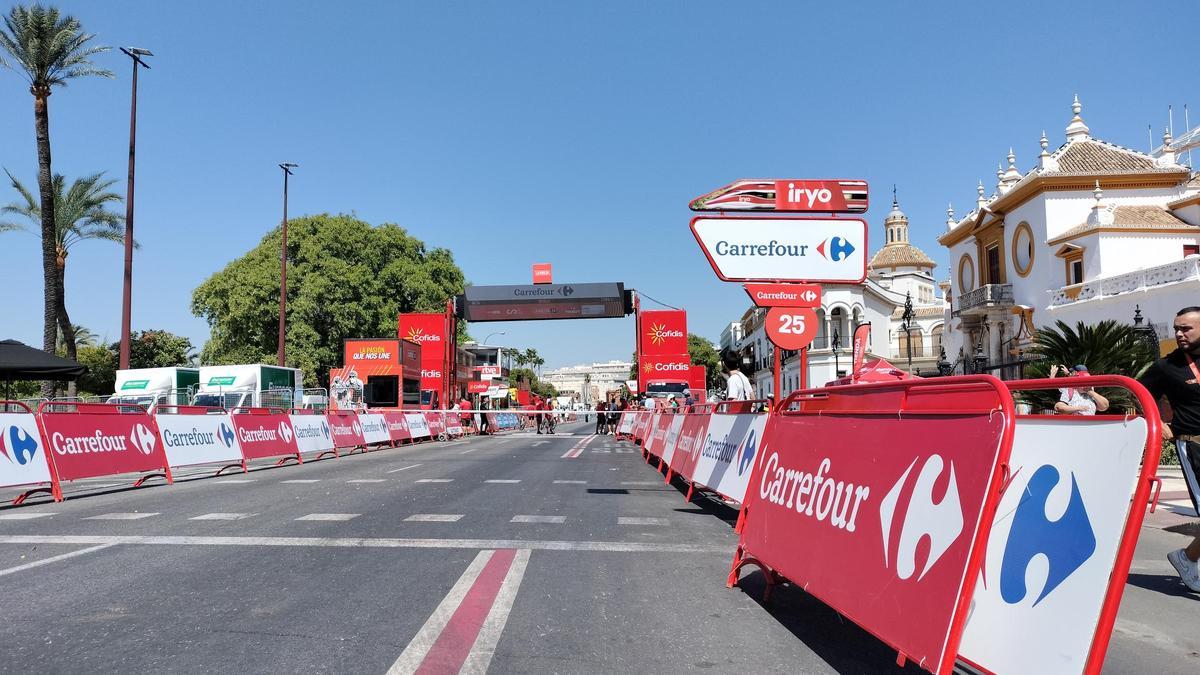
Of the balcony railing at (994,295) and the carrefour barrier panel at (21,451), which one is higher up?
the balcony railing at (994,295)

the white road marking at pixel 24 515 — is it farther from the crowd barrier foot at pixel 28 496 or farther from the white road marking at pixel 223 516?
the white road marking at pixel 223 516

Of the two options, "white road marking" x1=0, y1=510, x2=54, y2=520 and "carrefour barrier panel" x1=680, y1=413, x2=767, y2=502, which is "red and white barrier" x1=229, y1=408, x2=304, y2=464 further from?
"carrefour barrier panel" x1=680, y1=413, x2=767, y2=502

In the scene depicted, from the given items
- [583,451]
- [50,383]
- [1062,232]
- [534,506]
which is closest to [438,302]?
[50,383]

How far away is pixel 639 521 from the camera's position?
8.48 metres

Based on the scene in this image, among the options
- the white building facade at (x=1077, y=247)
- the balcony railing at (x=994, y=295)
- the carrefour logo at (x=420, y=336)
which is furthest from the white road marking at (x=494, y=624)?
the balcony railing at (x=994, y=295)

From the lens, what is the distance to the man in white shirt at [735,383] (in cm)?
1116

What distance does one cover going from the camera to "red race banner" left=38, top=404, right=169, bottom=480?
1102 cm

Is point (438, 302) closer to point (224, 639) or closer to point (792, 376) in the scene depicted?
point (792, 376)

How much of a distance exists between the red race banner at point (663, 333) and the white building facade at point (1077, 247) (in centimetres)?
1107

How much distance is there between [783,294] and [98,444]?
1012 centimetres

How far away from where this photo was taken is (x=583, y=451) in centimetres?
2158

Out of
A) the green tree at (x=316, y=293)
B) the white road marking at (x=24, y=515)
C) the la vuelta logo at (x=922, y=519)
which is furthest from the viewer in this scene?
the green tree at (x=316, y=293)

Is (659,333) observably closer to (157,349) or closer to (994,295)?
(994,295)

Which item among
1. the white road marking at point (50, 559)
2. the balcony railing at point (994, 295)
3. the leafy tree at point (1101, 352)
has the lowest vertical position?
the white road marking at point (50, 559)
